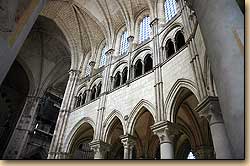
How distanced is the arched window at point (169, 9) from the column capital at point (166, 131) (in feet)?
21.1

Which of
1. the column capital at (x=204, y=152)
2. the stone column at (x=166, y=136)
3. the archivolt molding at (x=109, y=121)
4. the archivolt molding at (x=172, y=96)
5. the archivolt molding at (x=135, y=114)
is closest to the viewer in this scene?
the stone column at (x=166, y=136)

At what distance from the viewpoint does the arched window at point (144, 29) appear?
42.2 ft

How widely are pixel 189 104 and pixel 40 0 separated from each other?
812 centimetres

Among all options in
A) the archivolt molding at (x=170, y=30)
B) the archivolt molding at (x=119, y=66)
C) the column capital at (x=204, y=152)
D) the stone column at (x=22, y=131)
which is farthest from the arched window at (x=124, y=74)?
the stone column at (x=22, y=131)

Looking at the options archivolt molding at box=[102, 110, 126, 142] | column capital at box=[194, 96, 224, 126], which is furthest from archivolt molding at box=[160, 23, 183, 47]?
column capital at box=[194, 96, 224, 126]

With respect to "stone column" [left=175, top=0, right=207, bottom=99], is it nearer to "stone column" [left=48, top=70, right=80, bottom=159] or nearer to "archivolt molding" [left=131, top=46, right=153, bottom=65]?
"archivolt molding" [left=131, top=46, right=153, bottom=65]

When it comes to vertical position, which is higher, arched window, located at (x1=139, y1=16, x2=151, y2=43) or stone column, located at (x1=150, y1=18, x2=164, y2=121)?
arched window, located at (x1=139, y1=16, x2=151, y2=43)

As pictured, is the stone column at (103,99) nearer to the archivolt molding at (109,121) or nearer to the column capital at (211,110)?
the archivolt molding at (109,121)

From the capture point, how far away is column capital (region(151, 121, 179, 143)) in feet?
24.4

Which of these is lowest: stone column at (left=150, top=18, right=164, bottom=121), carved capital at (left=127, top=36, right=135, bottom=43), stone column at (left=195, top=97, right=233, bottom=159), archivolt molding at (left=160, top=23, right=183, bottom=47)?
stone column at (left=195, top=97, right=233, bottom=159)

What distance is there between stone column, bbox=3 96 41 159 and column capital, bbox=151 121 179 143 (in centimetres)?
1415

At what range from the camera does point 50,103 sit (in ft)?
78.1

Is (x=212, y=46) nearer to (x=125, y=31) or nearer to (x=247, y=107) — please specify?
(x=247, y=107)

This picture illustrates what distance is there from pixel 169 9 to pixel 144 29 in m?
2.25
